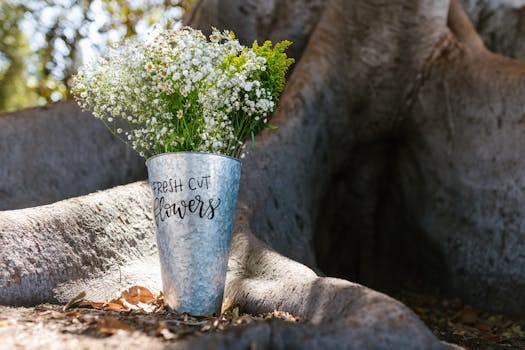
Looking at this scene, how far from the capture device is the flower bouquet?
2566mm

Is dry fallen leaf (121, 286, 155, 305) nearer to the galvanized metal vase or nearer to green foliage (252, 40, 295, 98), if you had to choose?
the galvanized metal vase

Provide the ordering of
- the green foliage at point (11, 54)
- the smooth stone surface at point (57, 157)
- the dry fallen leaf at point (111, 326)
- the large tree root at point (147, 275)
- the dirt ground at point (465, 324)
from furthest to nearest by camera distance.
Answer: the green foliage at point (11, 54)
the smooth stone surface at point (57, 157)
the dirt ground at point (465, 324)
the dry fallen leaf at point (111, 326)
the large tree root at point (147, 275)

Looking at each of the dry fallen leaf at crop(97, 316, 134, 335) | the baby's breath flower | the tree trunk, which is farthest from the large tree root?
the baby's breath flower

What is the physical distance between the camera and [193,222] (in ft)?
8.43

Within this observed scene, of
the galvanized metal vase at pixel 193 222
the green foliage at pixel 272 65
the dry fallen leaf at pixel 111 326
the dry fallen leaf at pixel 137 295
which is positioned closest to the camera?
the dry fallen leaf at pixel 111 326

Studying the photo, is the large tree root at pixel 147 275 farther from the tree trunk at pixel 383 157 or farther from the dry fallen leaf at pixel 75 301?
the dry fallen leaf at pixel 75 301

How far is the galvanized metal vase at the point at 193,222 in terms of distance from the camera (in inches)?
101

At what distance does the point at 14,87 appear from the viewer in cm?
780

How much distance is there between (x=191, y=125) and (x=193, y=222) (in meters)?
0.43

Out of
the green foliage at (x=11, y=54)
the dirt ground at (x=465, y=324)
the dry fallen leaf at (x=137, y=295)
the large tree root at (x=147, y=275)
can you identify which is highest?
the green foliage at (x=11, y=54)

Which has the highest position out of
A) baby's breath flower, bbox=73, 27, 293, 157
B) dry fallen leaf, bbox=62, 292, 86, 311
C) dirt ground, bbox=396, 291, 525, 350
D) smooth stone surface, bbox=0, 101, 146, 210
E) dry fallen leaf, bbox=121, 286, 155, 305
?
baby's breath flower, bbox=73, 27, 293, 157

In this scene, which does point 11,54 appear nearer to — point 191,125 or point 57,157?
point 57,157

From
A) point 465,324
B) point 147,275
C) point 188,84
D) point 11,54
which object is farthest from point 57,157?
point 11,54

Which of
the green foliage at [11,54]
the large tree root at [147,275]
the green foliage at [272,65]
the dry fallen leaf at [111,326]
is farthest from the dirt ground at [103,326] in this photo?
the green foliage at [11,54]
